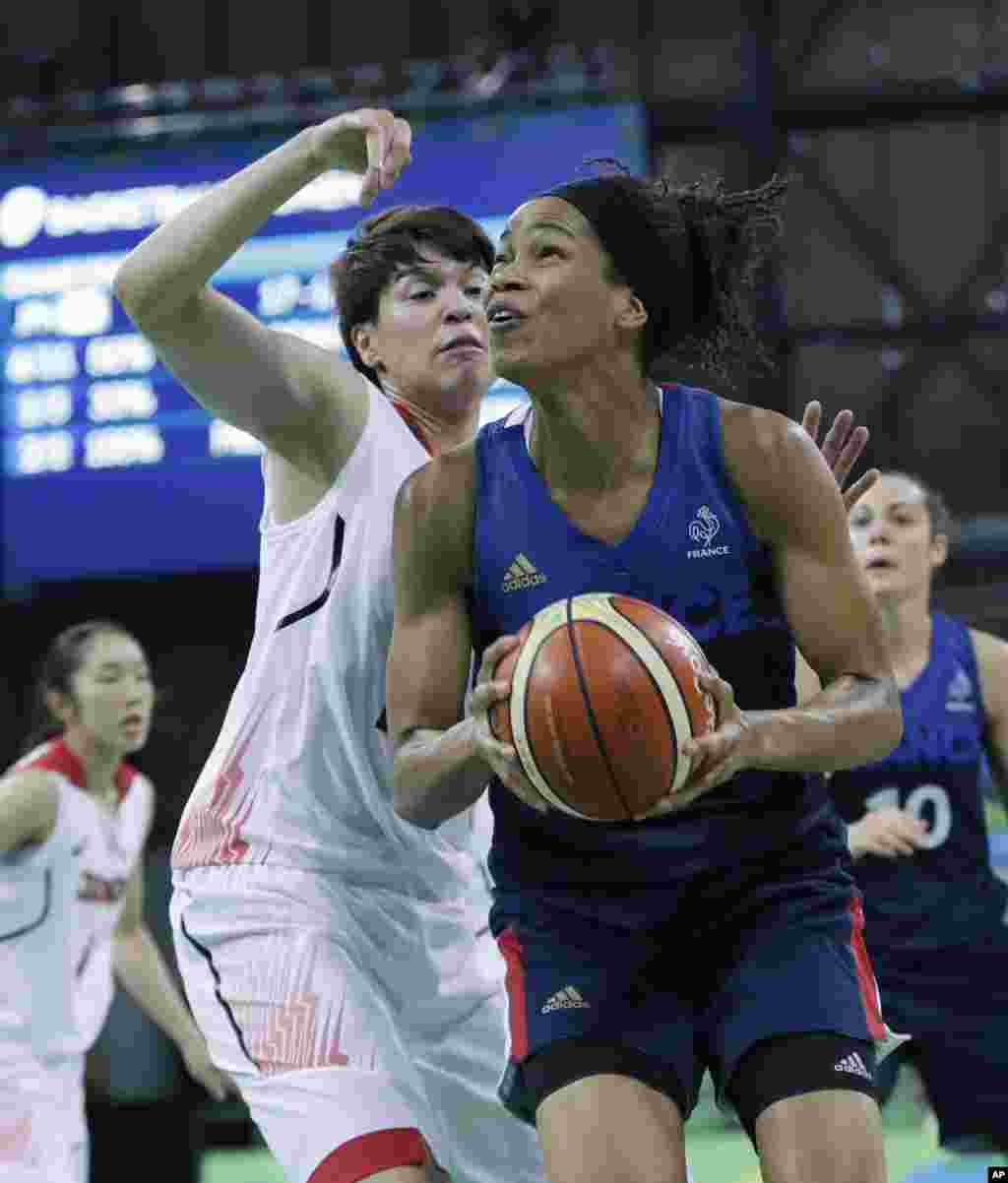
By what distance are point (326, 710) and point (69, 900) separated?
8.82 ft

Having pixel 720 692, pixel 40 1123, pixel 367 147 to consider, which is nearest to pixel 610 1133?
pixel 720 692

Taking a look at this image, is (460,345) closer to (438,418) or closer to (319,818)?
(438,418)

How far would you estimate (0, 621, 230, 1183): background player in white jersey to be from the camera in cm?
548

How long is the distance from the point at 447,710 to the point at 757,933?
0.52 meters

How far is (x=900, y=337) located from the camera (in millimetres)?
10867

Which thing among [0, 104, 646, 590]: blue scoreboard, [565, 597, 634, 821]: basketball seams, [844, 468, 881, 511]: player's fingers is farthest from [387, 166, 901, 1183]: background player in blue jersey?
[0, 104, 646, 590]: blue scoreboard

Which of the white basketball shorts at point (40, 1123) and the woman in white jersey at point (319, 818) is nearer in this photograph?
the woman in white jersey at point (319, 818)

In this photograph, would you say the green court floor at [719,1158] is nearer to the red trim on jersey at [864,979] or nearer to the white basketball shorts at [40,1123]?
the white basketball shorts at [40,1123]

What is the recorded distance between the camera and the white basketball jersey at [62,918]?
555 centimetres

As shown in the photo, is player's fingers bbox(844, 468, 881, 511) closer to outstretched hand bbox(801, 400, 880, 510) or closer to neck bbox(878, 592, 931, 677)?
outstretched hand bbox(801, 400, 880, 510)

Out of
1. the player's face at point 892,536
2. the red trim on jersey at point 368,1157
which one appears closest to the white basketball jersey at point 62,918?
the player's face at point 892,536

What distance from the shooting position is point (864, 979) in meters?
2.92

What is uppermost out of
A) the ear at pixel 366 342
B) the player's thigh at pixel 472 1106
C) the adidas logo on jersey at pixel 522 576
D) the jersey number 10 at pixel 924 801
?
the ear at pixel 366 342

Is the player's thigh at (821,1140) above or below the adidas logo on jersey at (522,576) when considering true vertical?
below
